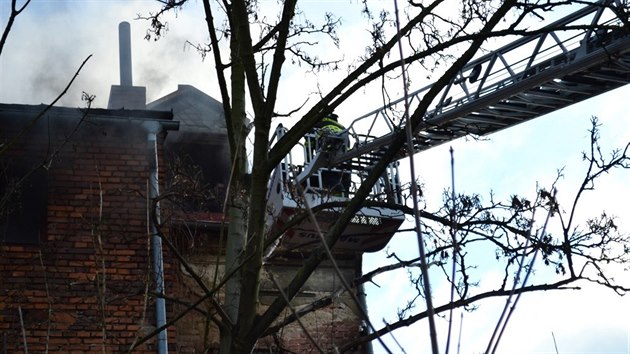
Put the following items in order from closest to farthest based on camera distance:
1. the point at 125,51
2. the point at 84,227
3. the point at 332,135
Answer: the point at 84,227 → the point at 332,135 → the point at 125,51

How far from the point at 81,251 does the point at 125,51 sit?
24.4 ft

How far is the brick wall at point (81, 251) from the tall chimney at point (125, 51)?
205 inches

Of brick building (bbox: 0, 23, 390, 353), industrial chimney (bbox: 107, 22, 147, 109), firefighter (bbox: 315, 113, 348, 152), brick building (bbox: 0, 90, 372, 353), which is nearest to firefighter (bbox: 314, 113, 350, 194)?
firefighter (bbox: 315, 113, 348, 152)

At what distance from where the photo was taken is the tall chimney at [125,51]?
16102mm

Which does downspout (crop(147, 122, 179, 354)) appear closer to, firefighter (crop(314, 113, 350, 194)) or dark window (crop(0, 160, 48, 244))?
dark window (crop(0, 160, 48, 244))

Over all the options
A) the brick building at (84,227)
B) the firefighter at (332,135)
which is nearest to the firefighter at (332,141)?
the firefighter at (332,135)

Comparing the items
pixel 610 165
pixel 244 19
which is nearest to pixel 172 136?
pixel 244 19

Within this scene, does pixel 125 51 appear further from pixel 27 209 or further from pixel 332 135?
pixel 27 209

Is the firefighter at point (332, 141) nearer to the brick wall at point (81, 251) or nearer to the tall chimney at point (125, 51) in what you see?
the tall chimney at point (125, 51)

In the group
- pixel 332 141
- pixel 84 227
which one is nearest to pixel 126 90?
pixel 332 141

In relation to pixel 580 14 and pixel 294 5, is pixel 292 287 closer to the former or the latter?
pixel 294 5

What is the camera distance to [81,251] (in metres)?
10.1

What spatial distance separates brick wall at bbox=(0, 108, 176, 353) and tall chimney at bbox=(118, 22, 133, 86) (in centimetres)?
521

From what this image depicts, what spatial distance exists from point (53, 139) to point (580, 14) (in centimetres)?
620
